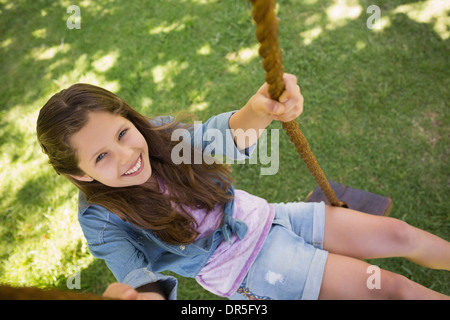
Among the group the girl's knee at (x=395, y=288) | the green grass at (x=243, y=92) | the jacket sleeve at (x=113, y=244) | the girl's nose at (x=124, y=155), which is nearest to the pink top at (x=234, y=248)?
the jacket sleeve at (x=113, y=244)

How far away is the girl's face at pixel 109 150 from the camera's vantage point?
4.23ft

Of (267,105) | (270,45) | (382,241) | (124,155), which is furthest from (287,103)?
(382,241)

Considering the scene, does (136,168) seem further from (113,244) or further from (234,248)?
(234,248)

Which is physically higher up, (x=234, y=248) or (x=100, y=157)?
(x=100, y=157)

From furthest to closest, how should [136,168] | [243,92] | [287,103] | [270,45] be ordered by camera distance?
[243,92], [136,168], [287,103], [270,45]

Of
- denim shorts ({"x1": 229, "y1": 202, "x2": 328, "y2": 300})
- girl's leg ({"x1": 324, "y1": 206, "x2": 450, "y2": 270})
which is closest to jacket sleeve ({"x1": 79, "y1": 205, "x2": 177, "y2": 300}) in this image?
denim shorts ({"x1": 229, "y1": 202, "x2": 328, "y2": 300})

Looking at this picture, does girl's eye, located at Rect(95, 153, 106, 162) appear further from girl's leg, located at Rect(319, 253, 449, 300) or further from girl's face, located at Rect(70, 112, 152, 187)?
girl's leg, located at Rect(319, 253, 449, 300)

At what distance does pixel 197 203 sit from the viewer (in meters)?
1.60

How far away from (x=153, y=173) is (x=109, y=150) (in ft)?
1.09

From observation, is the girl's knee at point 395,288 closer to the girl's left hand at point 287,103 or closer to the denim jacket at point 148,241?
the denim jacket at point 148,241

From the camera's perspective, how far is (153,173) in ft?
5.23

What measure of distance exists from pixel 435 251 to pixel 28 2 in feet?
18.7
